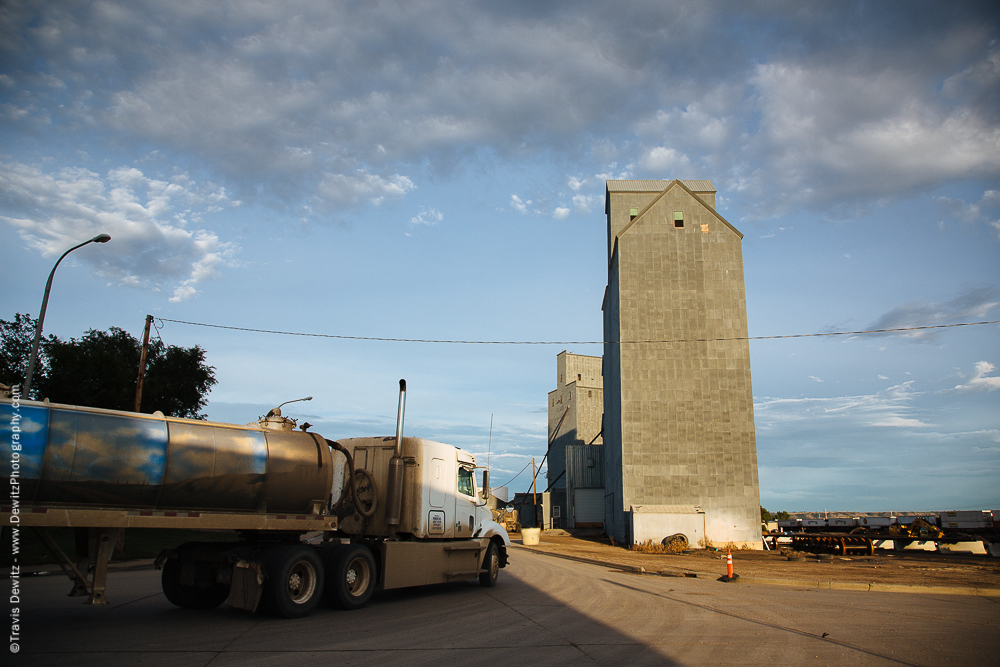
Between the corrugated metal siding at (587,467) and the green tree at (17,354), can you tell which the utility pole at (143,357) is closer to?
the green tree at (17,354)

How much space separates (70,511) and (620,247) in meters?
35.2

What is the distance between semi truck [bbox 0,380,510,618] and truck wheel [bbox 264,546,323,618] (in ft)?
0.07

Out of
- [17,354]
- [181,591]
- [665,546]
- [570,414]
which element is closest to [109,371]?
[17,354]

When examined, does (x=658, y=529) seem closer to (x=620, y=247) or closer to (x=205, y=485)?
(x=620, y=247)

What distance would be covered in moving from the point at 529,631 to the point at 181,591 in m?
6.63

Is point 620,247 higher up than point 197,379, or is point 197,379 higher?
point 620,247

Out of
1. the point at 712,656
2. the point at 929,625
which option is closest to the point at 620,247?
the point at 929,625

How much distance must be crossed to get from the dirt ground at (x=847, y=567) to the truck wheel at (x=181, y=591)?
48.5 feet

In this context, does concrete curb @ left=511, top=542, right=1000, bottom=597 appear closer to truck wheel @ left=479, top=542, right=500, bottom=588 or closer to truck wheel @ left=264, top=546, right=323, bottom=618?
truck wheel @ left=479, top=542, right=500, bottom=588

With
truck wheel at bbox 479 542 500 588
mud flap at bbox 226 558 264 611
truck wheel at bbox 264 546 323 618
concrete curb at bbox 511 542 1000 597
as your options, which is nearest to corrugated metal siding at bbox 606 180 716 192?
concrete curb at bbox 511 542 1000 597

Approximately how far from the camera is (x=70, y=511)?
8914 mm

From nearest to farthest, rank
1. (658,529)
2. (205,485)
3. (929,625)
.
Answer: (205,485) < (929,625) < (658,529)

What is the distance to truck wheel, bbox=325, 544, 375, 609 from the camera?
39.6 ft

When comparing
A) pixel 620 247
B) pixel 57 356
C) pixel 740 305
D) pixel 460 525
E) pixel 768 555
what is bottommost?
pixel 768 555
